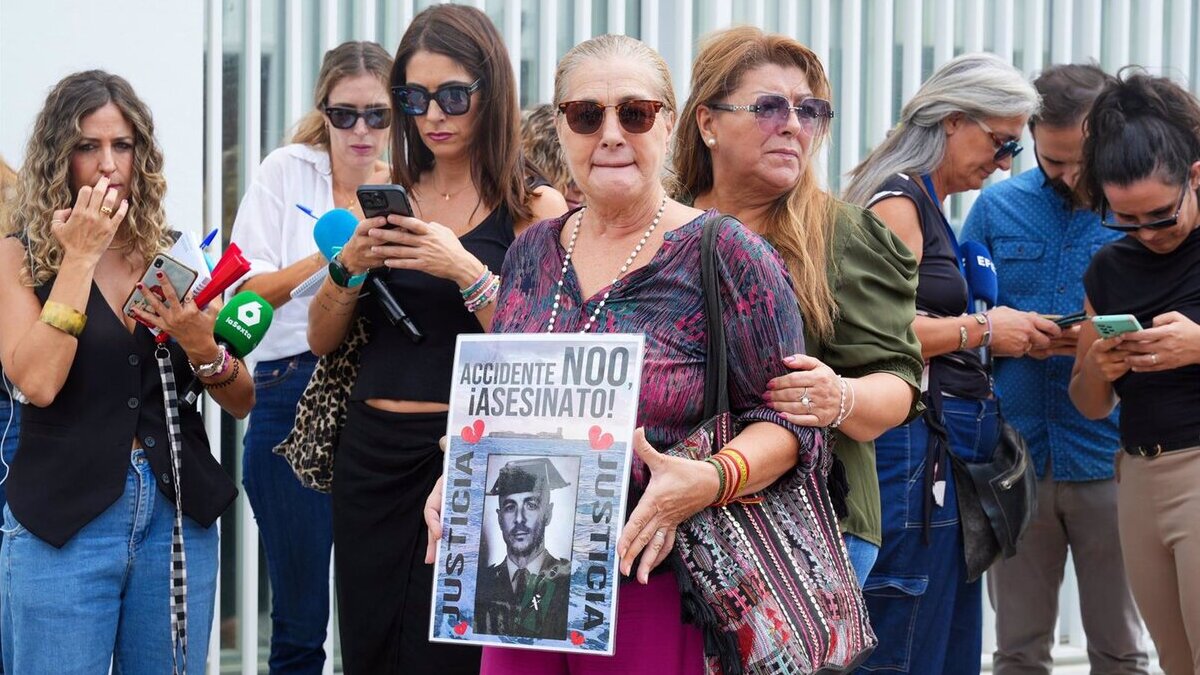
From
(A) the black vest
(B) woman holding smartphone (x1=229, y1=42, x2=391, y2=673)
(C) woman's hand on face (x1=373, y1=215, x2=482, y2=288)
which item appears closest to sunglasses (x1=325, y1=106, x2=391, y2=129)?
(B) woman holding smartphone (x1=229, y1=42, x2=391, y2=673)

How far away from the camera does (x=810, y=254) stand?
3268 millimetres

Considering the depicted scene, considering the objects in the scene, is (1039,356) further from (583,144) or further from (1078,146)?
(583,144)

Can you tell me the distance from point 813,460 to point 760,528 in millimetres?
166

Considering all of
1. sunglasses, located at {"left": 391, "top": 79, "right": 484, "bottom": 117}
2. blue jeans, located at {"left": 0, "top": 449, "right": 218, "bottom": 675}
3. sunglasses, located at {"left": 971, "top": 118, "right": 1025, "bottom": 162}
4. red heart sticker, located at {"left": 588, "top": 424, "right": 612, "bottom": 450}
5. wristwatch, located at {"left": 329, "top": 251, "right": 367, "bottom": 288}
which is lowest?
blue jeans, located at {"left": 0, "top": 449, "right": 218, "bottom": 675}

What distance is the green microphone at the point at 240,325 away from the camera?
3.85 m

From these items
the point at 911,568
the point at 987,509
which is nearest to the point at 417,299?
the point at 911,568

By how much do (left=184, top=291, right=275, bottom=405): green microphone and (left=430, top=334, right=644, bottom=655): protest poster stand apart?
140 centimetres

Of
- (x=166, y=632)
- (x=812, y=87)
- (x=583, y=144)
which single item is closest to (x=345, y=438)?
(x=166, y=632)

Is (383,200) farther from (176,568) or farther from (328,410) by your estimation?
(176,568)

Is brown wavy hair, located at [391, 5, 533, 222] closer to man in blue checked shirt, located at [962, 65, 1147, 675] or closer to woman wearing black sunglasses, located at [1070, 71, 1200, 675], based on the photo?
woman wearing black sunglasses, located at [1070, 71, 1200, 675]

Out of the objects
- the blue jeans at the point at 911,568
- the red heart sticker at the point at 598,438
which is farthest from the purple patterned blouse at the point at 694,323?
the blue jeans at the point at 911,568

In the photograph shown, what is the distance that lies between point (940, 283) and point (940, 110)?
0.55 meters

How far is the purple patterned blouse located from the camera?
2631 mm

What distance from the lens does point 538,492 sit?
252 cm
